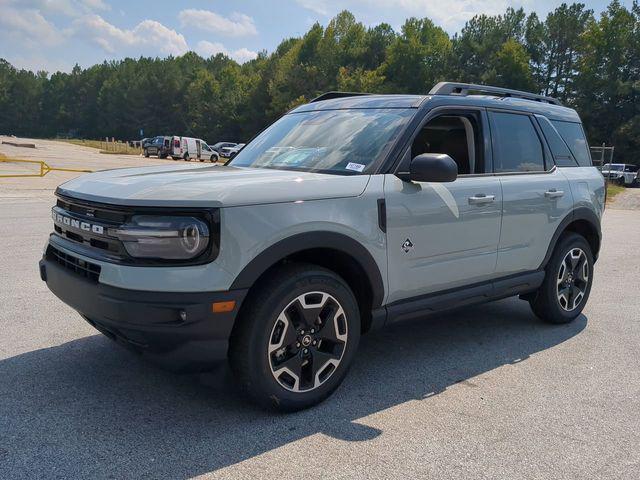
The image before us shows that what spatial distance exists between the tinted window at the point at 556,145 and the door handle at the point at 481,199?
1197 mm

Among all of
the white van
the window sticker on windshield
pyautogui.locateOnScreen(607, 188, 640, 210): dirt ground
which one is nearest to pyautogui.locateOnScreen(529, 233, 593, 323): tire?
the window sticker on windshield

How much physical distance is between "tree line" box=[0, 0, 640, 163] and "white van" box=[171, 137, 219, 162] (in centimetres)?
2317

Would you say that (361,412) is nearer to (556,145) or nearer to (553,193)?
(553,193)

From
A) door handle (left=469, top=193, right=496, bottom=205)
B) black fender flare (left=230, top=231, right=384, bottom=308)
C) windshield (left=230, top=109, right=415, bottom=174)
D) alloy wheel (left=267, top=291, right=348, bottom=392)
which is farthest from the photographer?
door handle (left=469, top=193, right=496, bottom=205)

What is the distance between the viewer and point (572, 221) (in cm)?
511

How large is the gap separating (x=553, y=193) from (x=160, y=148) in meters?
42.3

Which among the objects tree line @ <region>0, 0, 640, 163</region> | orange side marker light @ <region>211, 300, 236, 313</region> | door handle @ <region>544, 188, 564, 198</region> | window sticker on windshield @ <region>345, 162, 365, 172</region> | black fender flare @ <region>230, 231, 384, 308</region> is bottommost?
orange side marker light @ <region>211, 300, 236, 313</region>

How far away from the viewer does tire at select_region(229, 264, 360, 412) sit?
3068 mm

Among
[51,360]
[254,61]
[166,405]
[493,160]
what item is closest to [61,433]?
[166,405]

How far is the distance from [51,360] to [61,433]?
3.61 ft

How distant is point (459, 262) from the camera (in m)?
4.07

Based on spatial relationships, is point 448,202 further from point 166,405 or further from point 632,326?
point 632,326

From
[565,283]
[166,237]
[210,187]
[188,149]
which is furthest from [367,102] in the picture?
[188,149]

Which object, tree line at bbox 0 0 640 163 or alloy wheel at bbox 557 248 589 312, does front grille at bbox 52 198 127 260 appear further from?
tree line at bbox 0 0 640 163
